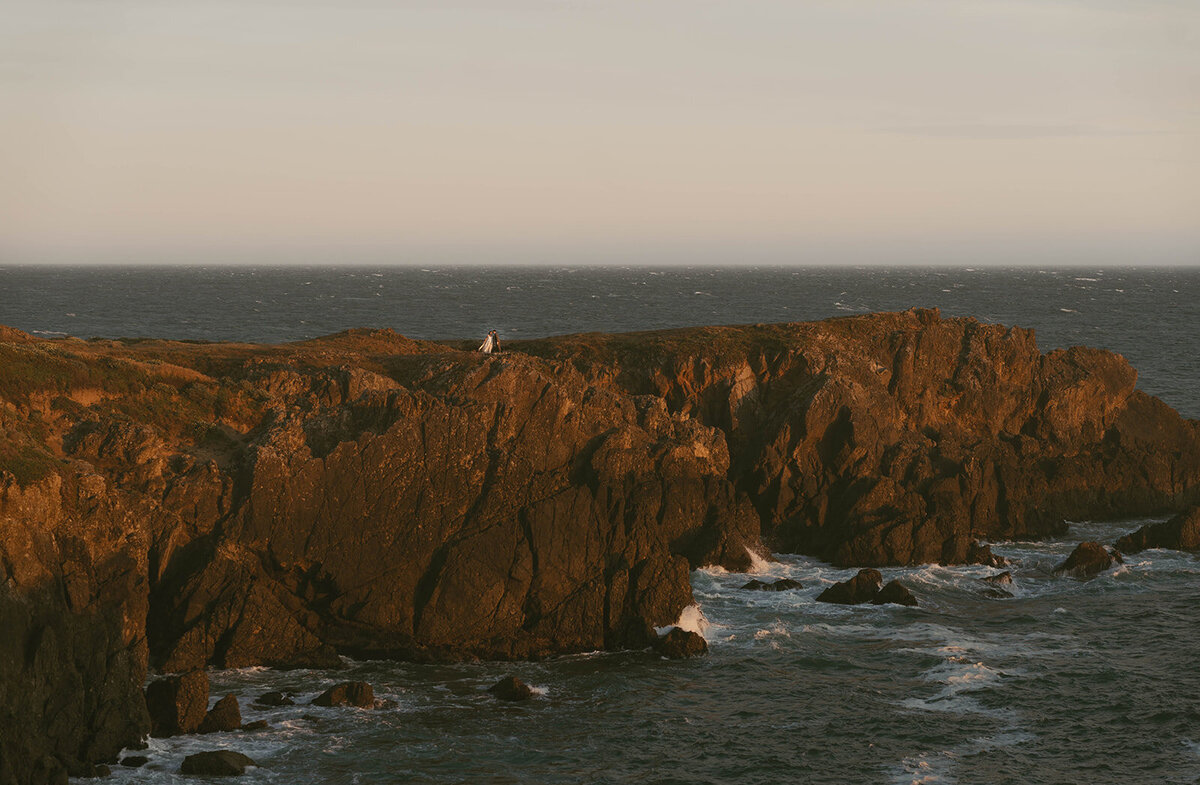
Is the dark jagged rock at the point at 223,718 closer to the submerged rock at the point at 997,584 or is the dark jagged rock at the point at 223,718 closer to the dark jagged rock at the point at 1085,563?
the submerged rock at the point at 997,584

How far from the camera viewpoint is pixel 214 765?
26.8 metres

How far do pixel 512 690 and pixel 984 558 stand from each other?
2324 cm

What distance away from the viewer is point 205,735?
2920cm

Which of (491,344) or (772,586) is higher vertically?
(491,344)

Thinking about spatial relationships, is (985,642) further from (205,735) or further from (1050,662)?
(205,735)

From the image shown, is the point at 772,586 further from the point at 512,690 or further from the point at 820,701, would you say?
the point at 512,690

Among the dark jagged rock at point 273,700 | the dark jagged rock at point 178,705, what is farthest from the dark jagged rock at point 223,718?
the dark jagged rock at point 273,700

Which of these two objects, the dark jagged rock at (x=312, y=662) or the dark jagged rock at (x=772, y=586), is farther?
the dark jagged rock at (x=772, y=586)

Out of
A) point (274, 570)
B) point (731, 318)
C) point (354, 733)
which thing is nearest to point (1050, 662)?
point (354, 733)

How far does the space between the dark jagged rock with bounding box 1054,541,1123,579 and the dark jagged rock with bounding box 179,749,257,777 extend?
3243 cm

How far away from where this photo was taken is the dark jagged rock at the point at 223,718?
96.4ft

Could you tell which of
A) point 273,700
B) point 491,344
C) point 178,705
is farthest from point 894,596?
point 178,705

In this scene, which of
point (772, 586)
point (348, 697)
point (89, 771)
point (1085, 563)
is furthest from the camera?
point (1085, 563)

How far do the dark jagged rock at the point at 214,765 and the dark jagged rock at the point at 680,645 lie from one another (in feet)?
45.2
